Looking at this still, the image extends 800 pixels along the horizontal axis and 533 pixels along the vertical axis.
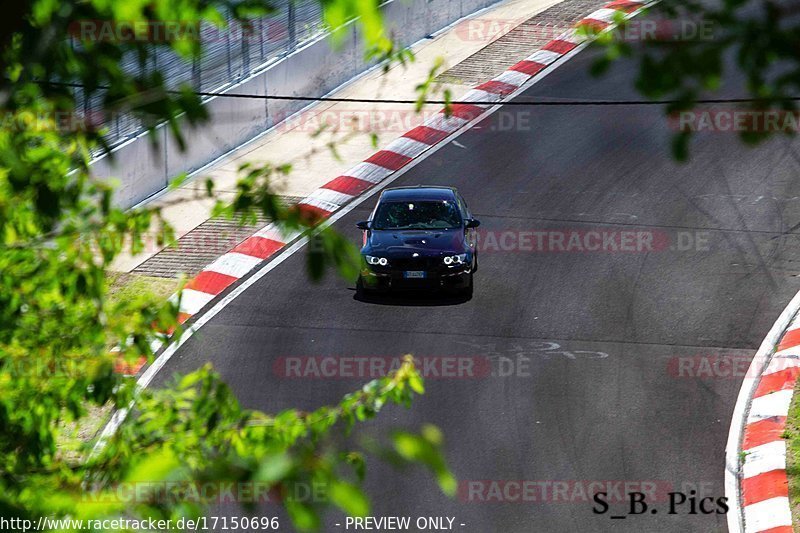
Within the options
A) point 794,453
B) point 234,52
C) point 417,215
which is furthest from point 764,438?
point 234,52

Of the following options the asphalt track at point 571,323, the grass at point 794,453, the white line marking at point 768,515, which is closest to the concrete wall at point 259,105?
the asphalt track at point 571,323

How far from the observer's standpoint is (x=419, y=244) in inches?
626

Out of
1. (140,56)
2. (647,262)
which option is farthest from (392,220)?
(140,56)

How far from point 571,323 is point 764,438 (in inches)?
132

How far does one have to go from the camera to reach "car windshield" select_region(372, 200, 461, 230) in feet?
53.6

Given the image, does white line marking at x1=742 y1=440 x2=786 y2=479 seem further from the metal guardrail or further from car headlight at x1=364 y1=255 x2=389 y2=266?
the metal guardrail

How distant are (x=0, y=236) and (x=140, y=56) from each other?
1.28m

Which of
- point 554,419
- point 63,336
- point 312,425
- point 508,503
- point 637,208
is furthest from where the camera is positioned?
point 637,208

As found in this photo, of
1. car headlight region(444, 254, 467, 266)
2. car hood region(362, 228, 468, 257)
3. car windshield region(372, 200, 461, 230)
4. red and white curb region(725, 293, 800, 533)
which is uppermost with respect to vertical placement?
car windshield region(372, 200, 461, 230)

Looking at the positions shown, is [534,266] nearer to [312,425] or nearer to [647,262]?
[647,262]

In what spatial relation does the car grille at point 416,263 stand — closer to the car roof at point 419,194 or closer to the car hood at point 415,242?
the car hood at point 415,242

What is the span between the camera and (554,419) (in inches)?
499

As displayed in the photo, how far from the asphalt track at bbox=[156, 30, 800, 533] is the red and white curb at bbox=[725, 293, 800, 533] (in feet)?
0.54

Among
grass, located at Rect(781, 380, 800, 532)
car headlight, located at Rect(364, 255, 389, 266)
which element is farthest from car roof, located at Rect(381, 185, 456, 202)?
grass, located at Rect(781, 380, 800, 532)
